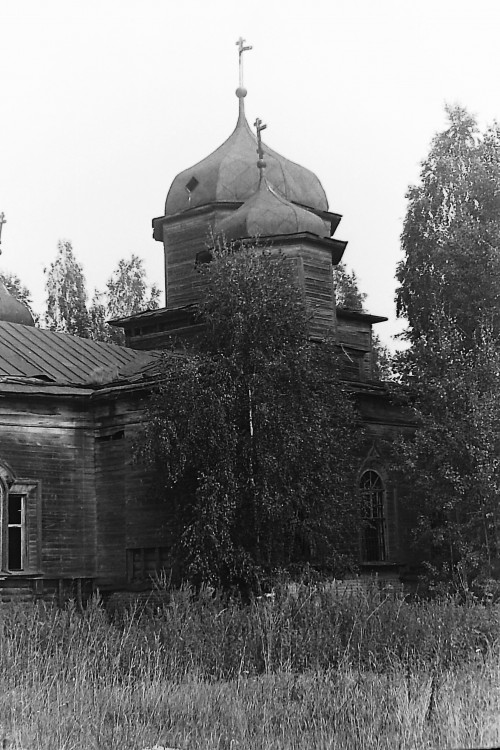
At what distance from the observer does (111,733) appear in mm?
9461

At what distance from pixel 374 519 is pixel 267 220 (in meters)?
6.23

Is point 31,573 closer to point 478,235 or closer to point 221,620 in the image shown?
point 221,620

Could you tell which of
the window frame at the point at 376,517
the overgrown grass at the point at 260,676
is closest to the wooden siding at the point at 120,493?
the window frame at the point at 376,517

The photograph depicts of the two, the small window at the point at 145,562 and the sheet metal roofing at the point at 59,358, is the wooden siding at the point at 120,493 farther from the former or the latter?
the sheet metal roofing at the point at 59,358

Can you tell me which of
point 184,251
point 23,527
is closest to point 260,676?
point 23,527

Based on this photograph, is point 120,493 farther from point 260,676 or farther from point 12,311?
point 260,676

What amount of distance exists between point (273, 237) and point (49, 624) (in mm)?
11268

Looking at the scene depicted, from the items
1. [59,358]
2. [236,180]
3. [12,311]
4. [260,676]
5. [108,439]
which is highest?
[236,180]

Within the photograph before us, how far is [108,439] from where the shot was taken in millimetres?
19953

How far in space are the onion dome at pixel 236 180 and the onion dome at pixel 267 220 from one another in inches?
79.7

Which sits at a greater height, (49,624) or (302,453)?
(302,453)

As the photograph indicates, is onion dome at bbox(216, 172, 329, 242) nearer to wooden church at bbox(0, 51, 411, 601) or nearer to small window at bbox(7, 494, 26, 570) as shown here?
wooden church at bbox(0, 51, 411, 601)

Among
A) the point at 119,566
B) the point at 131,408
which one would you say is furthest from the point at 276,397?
the point at 119,566

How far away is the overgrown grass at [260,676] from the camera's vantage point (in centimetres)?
963
